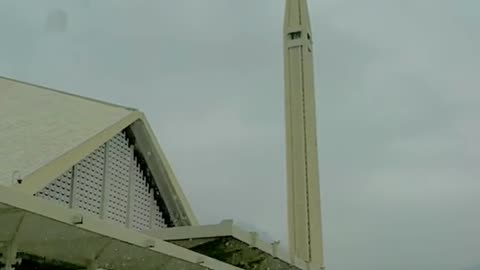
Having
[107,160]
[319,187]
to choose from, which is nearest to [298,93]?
[319,187]

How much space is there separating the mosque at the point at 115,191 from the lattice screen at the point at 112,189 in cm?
2

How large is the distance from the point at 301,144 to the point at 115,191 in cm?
904

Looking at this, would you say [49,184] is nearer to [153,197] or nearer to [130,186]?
[130,186]

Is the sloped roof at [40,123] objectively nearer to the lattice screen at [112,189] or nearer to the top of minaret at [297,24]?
the lattice screen at [112,189]

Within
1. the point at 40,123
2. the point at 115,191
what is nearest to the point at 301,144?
the point at 115,191

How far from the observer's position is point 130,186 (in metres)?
17.3

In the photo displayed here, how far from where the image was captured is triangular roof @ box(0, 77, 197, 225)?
14.3 metres

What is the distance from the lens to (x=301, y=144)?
78.9 ft

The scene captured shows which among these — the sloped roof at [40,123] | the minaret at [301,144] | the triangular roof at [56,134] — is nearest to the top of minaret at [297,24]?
the minaret at [301,144]

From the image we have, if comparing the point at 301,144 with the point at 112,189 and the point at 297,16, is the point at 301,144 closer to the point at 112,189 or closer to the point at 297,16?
the point at 297,16

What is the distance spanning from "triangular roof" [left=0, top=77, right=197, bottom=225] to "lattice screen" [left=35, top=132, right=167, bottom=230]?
0.27m

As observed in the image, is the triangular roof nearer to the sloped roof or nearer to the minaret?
the sloped roof

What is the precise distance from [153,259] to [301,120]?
1595cm

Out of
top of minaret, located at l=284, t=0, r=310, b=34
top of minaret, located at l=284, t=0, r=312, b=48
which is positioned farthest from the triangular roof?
top of minaret, located at l=284, t=0, r=310, b=34
